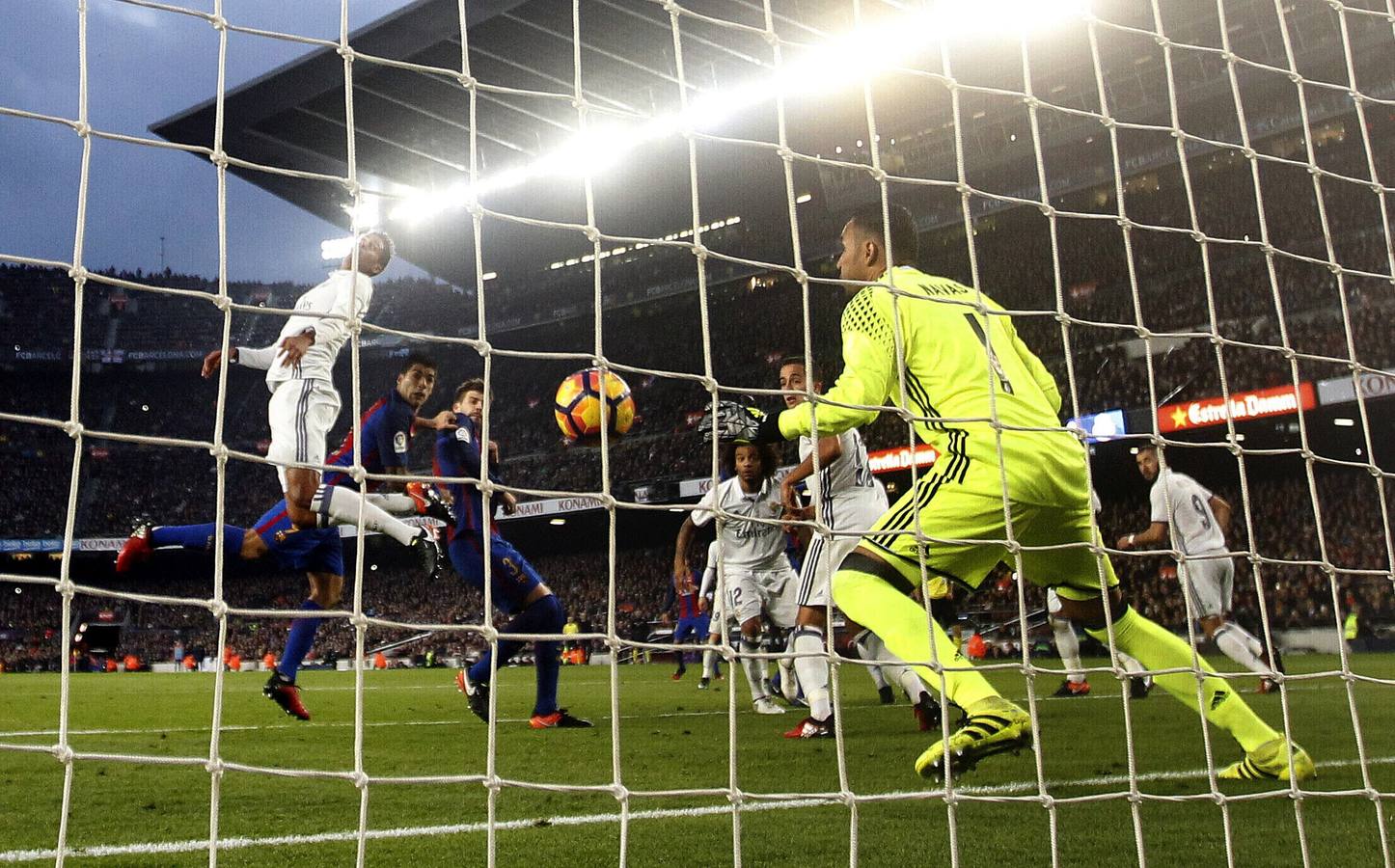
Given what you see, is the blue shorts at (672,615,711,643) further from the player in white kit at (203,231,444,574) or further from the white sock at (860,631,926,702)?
the player in white kit at (203,231,444,574)

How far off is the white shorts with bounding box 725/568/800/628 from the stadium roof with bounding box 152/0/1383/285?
45.2ft

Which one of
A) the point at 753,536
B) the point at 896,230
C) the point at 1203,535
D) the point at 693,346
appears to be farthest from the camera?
the point at 693,346

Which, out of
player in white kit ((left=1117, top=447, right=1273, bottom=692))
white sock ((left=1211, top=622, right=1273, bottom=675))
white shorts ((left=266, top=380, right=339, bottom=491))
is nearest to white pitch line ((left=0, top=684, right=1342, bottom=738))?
white sock ((left=1211, top=622, right=1273, bottom=675))

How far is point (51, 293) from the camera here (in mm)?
35125

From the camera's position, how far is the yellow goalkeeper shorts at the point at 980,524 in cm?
338

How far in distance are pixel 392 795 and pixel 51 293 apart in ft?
121

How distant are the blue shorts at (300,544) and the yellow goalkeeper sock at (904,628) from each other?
11.4ft

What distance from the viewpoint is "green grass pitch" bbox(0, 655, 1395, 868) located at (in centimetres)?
294

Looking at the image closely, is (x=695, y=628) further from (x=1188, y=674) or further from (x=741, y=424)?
(x=741, y=424)

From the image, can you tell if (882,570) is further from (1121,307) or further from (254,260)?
(254,260)

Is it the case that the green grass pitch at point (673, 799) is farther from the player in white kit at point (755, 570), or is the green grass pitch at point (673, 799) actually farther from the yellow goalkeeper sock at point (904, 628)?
the player in white kit at point (755, 570)

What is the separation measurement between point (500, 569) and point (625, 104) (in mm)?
21614

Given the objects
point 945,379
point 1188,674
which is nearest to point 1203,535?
point 1188,674

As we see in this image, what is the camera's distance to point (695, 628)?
A: 12.6 m
